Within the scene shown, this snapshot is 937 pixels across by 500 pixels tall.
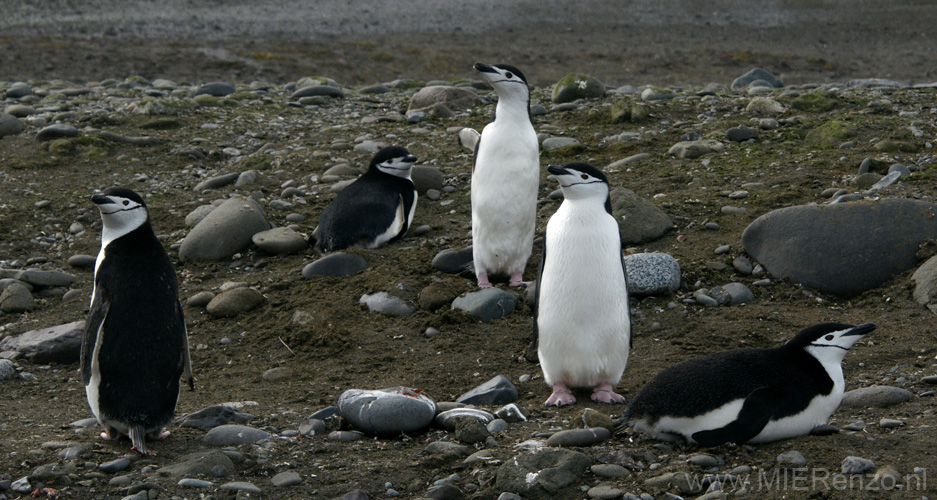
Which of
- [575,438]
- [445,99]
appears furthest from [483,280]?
[445,99]

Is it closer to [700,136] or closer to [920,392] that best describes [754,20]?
[700,136]

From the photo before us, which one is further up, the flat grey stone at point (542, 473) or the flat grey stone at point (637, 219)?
the flat grey stone at point (637, 219)

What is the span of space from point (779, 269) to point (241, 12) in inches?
864

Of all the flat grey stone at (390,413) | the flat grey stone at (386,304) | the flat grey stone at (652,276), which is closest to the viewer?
the flat grey stone at (390,413)

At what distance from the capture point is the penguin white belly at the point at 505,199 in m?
6.31

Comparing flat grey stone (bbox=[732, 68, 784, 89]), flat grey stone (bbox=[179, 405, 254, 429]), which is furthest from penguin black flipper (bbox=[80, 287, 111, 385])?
flat grey stone (bbox=[732, 68, 784, 89])

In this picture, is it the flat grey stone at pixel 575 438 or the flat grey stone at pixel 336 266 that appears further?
the flat grey stone at pixel 336 266

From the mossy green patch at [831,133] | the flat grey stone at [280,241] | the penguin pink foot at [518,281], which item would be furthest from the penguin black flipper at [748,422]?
the mossy green patch at [831,133]

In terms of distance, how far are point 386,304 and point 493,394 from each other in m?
1.54

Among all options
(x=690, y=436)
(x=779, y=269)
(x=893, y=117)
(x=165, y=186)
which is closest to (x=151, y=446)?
(x=690, y=436)

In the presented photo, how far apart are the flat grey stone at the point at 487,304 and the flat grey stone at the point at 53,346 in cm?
228

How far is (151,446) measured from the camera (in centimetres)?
416

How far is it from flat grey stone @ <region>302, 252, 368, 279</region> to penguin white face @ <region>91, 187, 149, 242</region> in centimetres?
215

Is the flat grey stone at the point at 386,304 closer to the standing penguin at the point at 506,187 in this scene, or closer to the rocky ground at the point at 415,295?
the rocky ground at the point at 415,295
